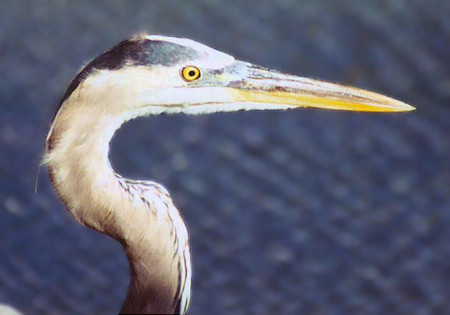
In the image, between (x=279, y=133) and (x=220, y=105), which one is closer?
(x=220, y=105)

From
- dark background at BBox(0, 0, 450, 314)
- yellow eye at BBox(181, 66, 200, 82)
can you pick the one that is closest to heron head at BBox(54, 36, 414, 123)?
yellow eye at BBox(181, 66, 200, 82)

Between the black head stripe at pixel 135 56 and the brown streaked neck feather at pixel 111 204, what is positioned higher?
the black head stripe at pixel 135 56

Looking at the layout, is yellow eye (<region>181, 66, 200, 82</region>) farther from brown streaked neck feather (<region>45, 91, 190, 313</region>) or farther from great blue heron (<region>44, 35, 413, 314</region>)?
brown streaked neck feather (<region>45, 91, 190, 313</region>)

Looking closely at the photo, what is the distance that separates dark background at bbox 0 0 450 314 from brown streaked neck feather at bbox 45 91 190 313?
2.19 meters

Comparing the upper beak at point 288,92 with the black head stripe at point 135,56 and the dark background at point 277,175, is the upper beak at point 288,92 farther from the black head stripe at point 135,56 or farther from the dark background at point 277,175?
the dark background at point 277,175

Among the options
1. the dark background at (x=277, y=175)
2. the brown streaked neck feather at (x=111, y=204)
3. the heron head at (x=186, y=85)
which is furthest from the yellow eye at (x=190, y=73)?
the dark background at (x=277, y=175)

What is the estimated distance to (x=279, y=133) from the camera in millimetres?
4836

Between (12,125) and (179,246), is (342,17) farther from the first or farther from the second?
(179,246)

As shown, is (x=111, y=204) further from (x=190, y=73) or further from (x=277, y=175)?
(x=277, y=175)

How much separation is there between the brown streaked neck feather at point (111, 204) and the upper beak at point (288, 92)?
292 mm

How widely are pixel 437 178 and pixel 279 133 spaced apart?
2.47ft

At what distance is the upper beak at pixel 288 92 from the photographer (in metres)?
2.25

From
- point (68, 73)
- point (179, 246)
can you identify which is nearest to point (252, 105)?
point (179, 246)

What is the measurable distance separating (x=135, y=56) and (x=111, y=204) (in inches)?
12.0
